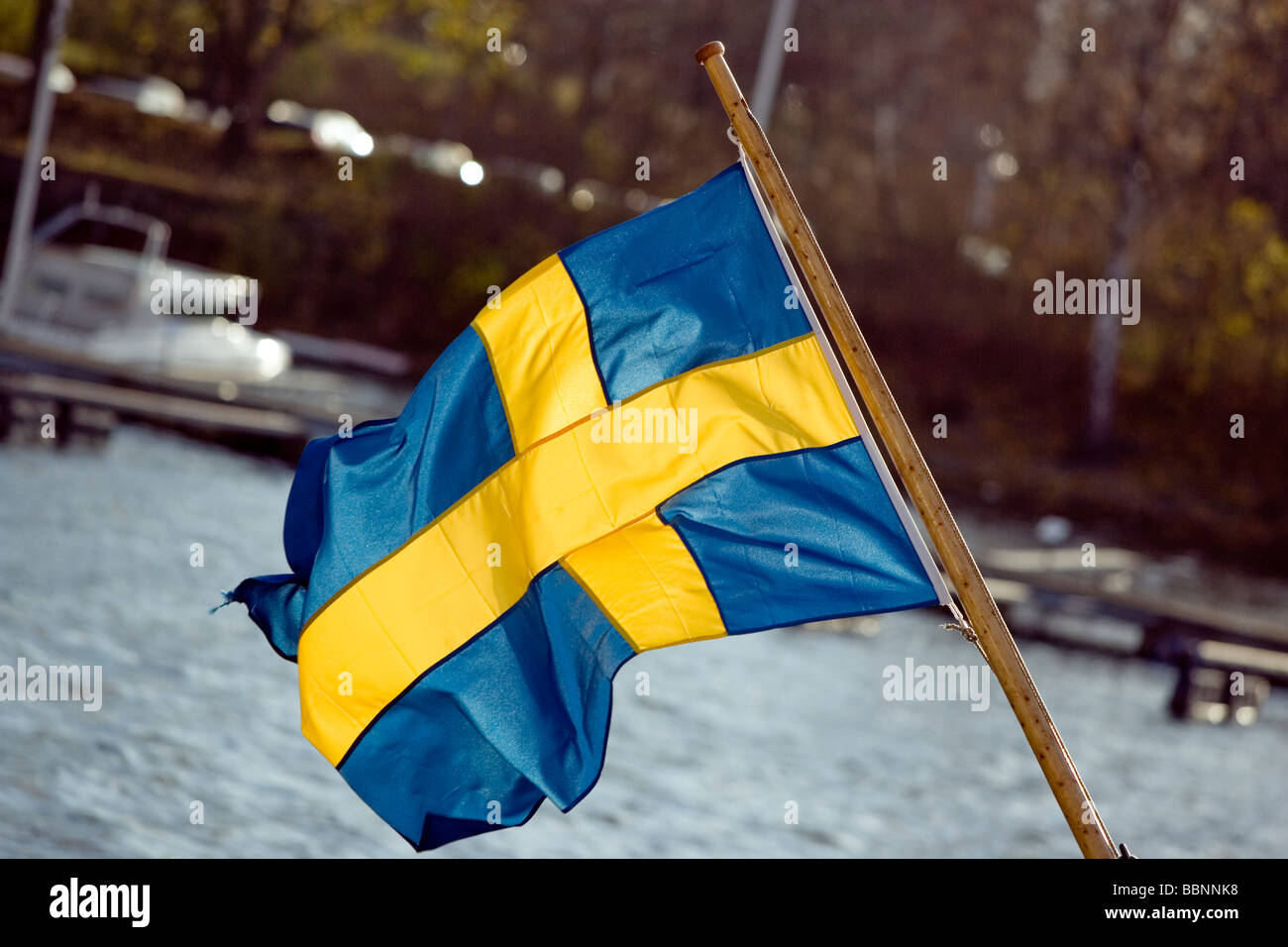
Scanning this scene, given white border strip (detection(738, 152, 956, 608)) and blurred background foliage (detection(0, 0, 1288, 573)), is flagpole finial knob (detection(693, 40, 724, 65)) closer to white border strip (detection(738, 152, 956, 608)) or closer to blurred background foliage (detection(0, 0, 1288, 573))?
white border strip (detection(738, 152, 956, 608))

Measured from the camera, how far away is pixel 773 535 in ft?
18.9

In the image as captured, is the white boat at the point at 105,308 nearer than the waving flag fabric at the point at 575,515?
No

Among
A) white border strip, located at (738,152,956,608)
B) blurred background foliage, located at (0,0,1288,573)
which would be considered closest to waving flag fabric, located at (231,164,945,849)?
white border strip, located at (738,152,956,608)

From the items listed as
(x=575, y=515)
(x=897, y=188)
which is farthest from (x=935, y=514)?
(x=897, y=188)

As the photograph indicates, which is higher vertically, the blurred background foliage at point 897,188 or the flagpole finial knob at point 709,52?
the blurred background foliage at point 897,188

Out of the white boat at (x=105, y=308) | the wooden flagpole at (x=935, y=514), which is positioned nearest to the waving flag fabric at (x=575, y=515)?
the wooden flagpole at (x=935, y=514)

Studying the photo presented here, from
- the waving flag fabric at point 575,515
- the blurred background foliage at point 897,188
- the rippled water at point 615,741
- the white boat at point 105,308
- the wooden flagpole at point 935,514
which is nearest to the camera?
the wooden flagpole at point 935,514

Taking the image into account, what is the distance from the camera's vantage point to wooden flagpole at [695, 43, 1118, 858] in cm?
496

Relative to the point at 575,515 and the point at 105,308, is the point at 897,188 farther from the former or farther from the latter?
the point at 575,515

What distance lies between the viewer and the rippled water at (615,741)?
398 inches

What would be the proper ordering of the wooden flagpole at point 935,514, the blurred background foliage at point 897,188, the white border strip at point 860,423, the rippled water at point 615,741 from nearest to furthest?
the wooden flagpole at point 935,514
the white border strip at point 860,423
the rippled water at point 615,741
the blurred background foliage at point 897,188

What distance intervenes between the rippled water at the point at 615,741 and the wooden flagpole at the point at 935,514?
5.59 m

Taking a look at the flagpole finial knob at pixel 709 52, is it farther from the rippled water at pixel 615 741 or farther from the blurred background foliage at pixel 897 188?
the blurred background foliage at pixel 897 188
